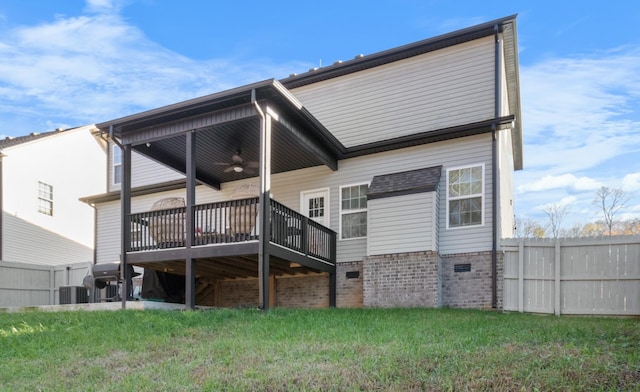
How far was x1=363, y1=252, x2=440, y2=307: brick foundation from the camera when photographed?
11.6 metres

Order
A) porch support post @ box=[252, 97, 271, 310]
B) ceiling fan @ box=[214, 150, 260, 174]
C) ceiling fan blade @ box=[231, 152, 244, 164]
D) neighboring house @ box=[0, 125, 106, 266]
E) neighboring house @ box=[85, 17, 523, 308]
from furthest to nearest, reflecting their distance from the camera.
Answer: neighboring house @ box=[0, 125, 106, 266] < ceiling fan @ box=[214, 150, 260, 174] < ceiling fan blade @ box=[231, 152, 244, 164] < neighboring house @ box=[85, 17, 523, 308] < porch support post @ box=[252, 97, 271, 310]

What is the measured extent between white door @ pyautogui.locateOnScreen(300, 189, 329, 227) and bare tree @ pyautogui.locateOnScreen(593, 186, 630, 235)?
21489 mm

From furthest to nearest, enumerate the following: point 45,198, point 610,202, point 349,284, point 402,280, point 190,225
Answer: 1. point 610,202
2. point 45,198
3. point 349,284
4. point 402,280
5. point 190,225

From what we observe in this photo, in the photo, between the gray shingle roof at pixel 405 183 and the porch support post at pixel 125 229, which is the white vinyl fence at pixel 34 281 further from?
the gray shingle roof at pixel 405 183

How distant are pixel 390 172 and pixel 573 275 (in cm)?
452

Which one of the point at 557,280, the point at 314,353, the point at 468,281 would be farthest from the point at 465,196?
the point at 314,353

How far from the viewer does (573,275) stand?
10805 mm

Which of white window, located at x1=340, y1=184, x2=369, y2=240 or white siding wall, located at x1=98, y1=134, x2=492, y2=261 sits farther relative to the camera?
white window, located at x1=340, y1=184, x2=369, y2=240

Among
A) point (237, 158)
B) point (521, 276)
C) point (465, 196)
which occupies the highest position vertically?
point (237, 158)

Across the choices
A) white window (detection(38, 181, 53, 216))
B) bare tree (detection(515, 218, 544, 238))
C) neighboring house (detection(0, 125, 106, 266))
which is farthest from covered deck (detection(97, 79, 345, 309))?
bare tree (detection(515, 218, 544, 238))

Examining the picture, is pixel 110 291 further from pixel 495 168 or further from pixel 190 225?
pixel 495 168

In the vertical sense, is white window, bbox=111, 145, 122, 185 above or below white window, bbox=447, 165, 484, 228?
above

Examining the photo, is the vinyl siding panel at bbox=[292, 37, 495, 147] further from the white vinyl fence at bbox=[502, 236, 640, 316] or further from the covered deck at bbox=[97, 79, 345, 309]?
the white vinyl fence at bbox=[502, 236, 640, 316]

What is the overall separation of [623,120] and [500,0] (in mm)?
12017
